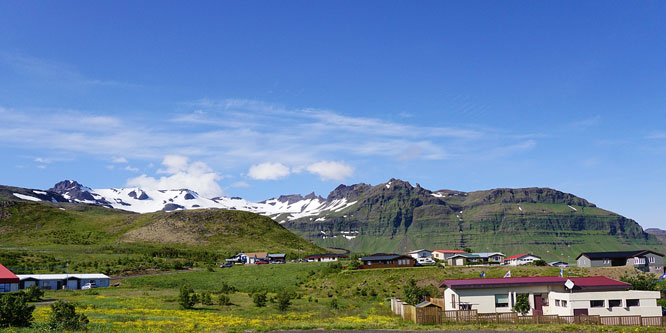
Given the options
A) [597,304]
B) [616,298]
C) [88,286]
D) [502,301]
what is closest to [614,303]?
[616,298]

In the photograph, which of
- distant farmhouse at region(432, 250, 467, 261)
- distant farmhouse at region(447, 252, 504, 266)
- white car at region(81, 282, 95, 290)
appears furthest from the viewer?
distant farmhouse at region(432, 250, 467, 261)

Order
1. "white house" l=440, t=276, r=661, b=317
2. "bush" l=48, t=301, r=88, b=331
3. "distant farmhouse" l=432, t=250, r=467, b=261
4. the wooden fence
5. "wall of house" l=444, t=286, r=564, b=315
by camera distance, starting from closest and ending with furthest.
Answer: "bush" l=48, t=301, r=88, b=331 → the wooden fence → "white house" l=440, t=276, r=661, b=317 → "wall of house" l=444, t=286, r=564, b=315 → "distant farmhouse" l=432, t=250, r=467, b=261

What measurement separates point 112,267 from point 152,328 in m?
95.0

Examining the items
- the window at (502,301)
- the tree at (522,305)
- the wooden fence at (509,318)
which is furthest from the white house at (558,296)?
the wooden fence at (509,318)

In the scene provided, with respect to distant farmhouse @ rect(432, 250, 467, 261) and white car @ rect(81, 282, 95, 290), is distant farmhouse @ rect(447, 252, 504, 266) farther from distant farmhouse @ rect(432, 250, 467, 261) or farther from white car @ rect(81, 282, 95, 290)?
white car @ rect(81, 282, 95, 290)

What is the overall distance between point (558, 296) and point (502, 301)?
5549mm

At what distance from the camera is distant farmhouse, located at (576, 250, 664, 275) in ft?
365

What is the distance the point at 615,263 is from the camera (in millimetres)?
115688

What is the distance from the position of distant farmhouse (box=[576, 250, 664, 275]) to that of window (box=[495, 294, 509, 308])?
73.5 m

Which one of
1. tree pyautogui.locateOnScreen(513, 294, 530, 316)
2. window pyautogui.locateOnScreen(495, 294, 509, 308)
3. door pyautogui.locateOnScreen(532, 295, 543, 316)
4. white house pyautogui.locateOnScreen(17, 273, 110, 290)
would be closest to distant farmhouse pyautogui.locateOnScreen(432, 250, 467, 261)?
white house pyautogui.locateOnScreen(17, 273, 110, 290)

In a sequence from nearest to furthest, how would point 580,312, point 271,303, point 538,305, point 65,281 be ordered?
point 580,312
point 538,305
point 271,303
point 65,281

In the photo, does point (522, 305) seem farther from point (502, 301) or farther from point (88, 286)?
point (88, 286)

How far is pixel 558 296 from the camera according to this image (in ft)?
169

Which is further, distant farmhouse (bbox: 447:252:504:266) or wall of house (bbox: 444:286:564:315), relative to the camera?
distant farmhouse (bbox: 447:252:504:266)
